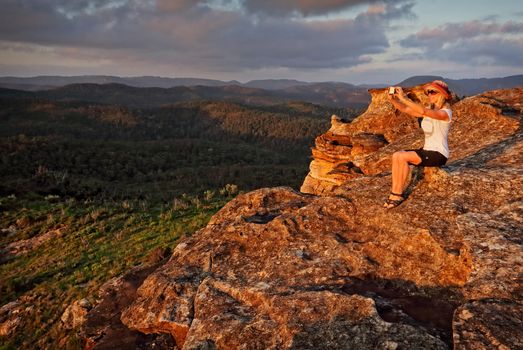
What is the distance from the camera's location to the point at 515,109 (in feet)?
40.8

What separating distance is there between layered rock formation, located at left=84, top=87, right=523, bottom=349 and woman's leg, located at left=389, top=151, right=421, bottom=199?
0.41m

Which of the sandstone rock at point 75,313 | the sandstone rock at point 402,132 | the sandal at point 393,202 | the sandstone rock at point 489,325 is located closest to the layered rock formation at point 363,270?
the sandstone rock at point 489,325

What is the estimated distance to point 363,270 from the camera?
7152 mm

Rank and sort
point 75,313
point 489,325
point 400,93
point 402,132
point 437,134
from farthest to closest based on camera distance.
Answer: point 402,132, point 75,313, point 437,134, point 400,93, point 489,325

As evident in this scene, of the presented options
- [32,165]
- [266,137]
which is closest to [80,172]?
[32,165]

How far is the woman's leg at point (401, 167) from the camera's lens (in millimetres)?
8250

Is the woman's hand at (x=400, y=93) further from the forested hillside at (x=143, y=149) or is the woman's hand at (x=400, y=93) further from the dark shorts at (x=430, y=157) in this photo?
the forested hillside at (x=143, y=149)

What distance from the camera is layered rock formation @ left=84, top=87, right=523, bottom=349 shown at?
5.57 m

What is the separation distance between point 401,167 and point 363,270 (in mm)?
2494

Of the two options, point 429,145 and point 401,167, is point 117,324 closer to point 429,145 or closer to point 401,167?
point 401,167

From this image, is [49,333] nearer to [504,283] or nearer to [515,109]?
[504,283]

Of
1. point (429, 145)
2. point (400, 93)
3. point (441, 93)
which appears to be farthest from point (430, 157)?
point (400, 93)

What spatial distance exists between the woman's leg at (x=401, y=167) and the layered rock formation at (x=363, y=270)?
0.41m

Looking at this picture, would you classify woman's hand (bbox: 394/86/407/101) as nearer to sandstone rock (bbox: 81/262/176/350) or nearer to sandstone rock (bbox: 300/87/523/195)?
sandstone rock (bbox: 300/87/523/195)
